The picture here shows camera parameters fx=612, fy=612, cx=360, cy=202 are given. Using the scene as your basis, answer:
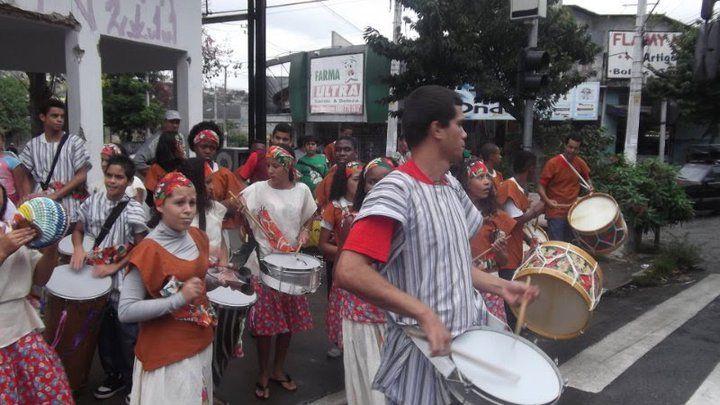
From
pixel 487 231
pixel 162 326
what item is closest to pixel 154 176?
pixel 162 326

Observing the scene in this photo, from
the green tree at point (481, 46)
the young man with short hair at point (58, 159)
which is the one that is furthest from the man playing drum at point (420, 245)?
the green tree at point (481, 46)

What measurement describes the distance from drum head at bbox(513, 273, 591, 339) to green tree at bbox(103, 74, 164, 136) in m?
24.2

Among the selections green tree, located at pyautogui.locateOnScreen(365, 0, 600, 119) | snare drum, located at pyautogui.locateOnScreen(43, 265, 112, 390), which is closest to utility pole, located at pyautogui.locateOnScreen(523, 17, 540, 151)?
green tree, located at pyautogui.locateOnScreen(365, 0, 600, 119)

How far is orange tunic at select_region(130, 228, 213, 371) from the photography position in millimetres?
2977

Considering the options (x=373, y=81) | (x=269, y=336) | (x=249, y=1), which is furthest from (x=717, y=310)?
(x=373, y=81)

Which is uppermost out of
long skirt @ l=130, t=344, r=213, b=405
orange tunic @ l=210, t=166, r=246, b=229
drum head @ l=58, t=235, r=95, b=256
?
orange tunic @ l=210, t=166, r=246, b=229

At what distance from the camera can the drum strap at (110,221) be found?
13.6 feet

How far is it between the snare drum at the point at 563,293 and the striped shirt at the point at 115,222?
270 centimetres

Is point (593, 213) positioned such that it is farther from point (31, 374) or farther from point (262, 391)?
point (31, 374)

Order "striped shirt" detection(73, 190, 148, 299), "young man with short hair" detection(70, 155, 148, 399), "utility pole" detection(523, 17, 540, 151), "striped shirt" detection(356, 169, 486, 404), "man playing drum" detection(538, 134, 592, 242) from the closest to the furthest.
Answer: "striped shirt" detection(356, 169, 486, 404) → "young man with short hair" detection(70, 155, 148, 399) → "striped shirt" detection(73, 190, 148, 299) → "man playing drum" detection(538, 134, 592, 242) → "utility pole" detection(523, 17, 540, 151)

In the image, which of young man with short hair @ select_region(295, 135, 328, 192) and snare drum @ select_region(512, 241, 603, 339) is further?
young man with short hair @ select_region(295, 135, 328, 192)

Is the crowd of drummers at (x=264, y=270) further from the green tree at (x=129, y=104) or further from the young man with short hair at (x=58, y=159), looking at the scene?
the green tree at (x=129, y=104)

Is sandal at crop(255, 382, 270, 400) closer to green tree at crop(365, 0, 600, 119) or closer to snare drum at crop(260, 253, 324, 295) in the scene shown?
snare drum at crop(260, 253, 324, 295)

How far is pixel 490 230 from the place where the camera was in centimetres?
462
